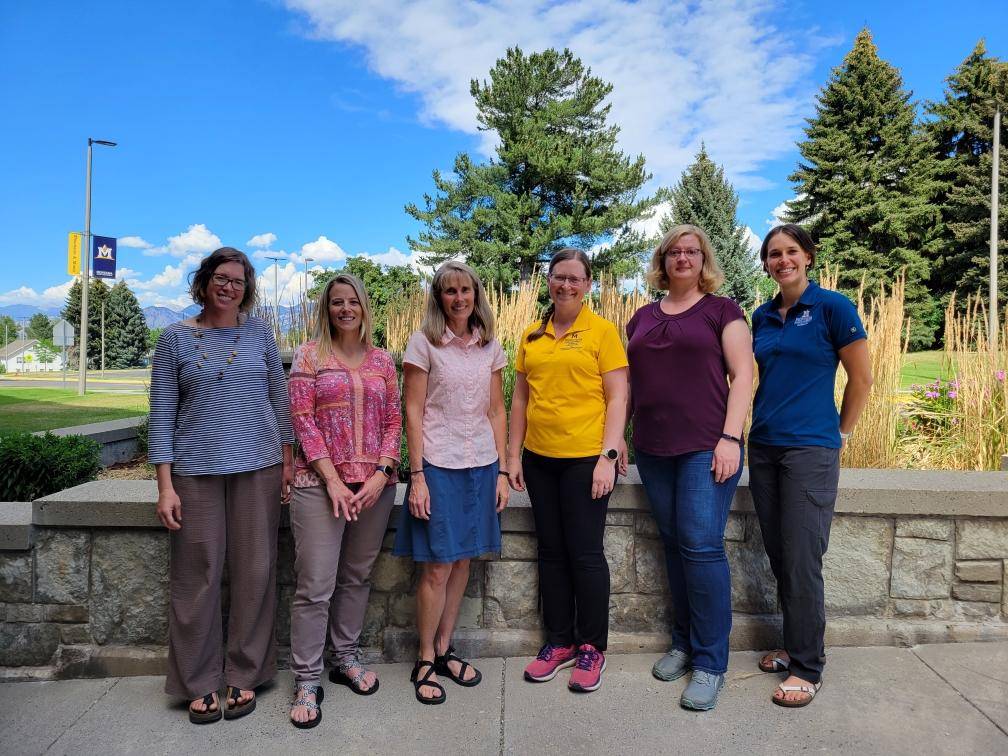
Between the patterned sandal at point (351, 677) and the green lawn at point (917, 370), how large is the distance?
3.55 metres

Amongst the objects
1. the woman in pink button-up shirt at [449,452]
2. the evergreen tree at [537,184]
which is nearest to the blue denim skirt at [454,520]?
the woman in pink button-up shirt at [449,452]

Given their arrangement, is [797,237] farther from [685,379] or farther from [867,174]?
[867,174]

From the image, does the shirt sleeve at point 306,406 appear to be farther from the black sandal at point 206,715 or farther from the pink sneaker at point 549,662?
the pink sneaker at point 549,662

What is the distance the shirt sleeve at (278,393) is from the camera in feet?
8.00

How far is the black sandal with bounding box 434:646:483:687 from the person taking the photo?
2.52m

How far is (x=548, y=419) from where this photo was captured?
242cm

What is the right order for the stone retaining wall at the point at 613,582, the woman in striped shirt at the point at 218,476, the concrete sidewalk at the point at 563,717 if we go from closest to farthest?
the concrete sidewalk at the point at 563,717, the woman in striped shirt at the point at 218,476, the stone retaining wall at the point at 613,582

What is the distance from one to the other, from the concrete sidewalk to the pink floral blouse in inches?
33.5

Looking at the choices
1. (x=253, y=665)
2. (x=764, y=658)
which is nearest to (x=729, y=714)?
(x=764, y=658)

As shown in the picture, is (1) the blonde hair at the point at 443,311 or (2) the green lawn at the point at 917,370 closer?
(1) the blonde hair at the point at 443,311

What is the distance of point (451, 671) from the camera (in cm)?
254

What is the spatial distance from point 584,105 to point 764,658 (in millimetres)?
26034

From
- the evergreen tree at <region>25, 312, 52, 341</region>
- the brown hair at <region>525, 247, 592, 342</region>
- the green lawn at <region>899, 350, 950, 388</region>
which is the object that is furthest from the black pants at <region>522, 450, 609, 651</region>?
the evergreen tree at <region>25, 312, 52, 341</region>

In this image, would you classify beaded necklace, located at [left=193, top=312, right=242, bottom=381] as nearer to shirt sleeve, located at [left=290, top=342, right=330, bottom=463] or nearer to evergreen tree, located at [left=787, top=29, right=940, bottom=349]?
shirt sleeve, located at [left=290, top=342, right=330, bottom=463]
